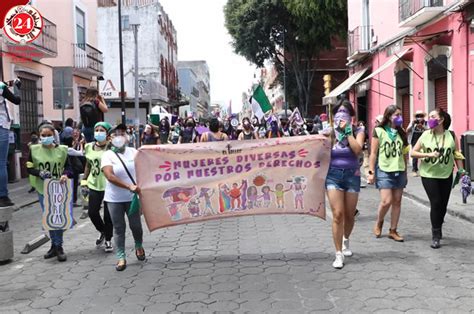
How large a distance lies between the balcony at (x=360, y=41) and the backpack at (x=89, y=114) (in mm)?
17062

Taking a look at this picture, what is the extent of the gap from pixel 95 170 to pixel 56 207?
2.09ft

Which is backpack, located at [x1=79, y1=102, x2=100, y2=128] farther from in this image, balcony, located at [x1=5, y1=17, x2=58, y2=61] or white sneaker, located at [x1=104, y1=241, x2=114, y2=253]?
balcony, located at [x1=5, y1=17, x2=58, y2=61]

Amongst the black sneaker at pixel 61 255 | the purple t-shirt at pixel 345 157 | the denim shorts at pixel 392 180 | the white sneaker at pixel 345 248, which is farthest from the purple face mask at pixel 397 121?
the black sneaker at pixel 61 255

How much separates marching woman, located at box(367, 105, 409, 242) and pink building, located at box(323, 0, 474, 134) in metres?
3.15

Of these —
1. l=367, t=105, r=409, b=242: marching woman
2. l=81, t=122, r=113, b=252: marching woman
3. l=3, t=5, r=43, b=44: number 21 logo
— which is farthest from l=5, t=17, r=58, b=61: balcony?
l=367, t=105, r=409, b=242: marching woman

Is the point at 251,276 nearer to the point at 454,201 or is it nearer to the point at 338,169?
the point at 338,169

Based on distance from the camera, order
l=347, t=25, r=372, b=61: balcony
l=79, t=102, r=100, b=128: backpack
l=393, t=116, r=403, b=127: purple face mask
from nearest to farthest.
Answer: l=393, t=116, r=403, b=127: purple face mask
l=79, t=102, r=100, b=128: backpack
l=347, t=25, r=372, b=61: balcony

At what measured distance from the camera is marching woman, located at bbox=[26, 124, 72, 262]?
6.43 metres

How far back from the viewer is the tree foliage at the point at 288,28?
98.7 feet

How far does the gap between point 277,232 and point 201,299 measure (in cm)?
300

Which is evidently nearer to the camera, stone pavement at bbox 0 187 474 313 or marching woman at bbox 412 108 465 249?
stone pavement at bbox 0 187 474 313

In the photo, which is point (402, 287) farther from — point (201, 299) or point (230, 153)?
point (230, 153)

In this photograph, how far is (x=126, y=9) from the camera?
43812 mm

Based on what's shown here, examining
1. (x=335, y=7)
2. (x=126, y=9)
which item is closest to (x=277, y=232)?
(x=335, y=7)
